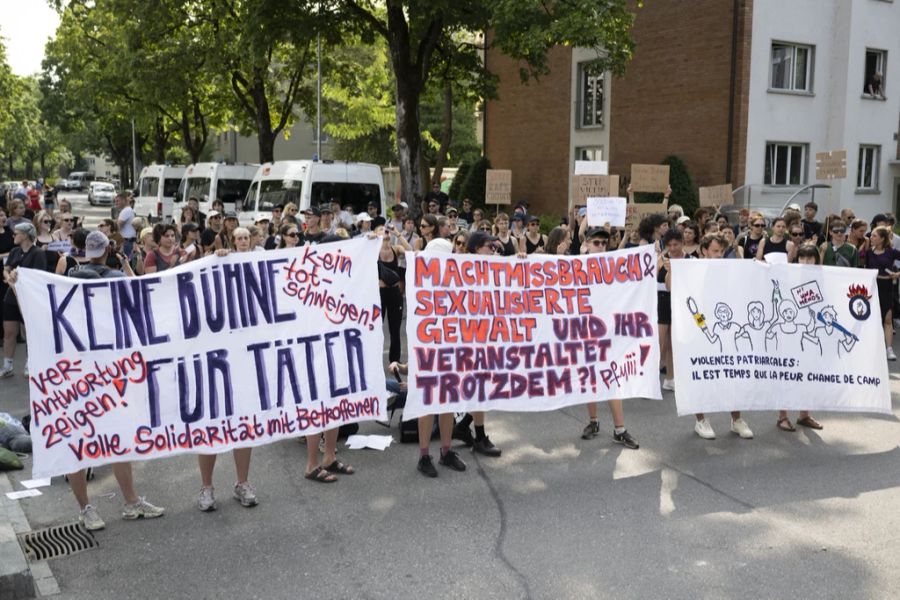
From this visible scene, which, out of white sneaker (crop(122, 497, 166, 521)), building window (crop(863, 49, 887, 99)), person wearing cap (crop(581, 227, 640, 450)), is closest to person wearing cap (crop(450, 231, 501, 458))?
person wearing cap (crop(581, 227, 640, 450))

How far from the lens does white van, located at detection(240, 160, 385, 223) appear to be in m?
17.0

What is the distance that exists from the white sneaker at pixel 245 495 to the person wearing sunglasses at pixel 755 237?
23.6 ft

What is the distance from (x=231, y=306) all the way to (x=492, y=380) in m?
2.09

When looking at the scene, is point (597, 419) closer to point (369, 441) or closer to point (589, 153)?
point (369, 441)

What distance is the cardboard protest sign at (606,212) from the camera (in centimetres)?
1137

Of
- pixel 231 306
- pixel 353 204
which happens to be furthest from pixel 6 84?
pixel 231 306

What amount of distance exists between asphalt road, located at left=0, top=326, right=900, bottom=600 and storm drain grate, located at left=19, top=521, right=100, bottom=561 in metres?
0.11

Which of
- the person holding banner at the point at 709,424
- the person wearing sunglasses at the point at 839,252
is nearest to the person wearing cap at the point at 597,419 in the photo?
the person holding banner at the point at 709,424

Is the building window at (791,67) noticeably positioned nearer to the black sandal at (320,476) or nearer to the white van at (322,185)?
the white van at (322,185)

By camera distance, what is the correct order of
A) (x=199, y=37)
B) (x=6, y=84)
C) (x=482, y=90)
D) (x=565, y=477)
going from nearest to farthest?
(x=565, y=477), (x=482, y=90), (x=199, y=37), (x=6, y=84)

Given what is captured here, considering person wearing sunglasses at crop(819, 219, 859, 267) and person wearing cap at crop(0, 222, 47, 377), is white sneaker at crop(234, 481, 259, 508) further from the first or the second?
person wearing sunglasses at crop(819, 219, 859, 267)

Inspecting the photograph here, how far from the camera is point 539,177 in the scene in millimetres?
31672

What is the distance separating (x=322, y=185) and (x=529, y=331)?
10909mm

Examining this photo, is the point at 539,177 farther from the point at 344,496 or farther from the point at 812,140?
the point at 344,496
